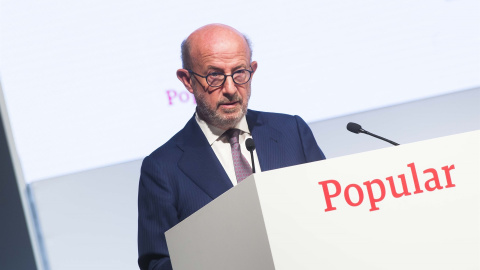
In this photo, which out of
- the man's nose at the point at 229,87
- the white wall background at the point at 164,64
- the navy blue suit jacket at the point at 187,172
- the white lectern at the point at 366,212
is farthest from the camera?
the white wall background at the point at 164,64

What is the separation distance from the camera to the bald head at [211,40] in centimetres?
240

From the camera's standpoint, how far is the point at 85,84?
11.0ft

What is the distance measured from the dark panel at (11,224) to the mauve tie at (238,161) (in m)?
1.40

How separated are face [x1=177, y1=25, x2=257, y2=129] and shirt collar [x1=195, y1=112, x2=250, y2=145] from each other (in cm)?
2

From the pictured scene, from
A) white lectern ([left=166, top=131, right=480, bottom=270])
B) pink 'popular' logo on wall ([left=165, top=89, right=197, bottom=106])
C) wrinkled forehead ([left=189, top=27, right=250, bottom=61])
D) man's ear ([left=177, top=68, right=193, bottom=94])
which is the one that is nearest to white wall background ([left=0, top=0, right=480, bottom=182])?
pink 'popular' logo on wall ([left=165, top=89, right=197, bottom=106])

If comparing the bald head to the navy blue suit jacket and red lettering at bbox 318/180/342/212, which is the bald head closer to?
the navy blue suit jacket

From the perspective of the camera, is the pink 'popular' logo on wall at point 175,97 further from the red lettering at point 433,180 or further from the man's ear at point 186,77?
the red lettering at point 433,180

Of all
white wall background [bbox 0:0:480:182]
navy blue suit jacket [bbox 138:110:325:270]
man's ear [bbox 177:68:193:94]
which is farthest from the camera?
white wall background [bbox 0:0:480:182]

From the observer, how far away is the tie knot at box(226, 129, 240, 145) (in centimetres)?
240

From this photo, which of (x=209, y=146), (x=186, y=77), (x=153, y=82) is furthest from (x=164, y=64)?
(x=209, y=146)

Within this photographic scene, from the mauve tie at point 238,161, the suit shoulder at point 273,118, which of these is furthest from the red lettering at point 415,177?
the suit shoulder at point 273,118

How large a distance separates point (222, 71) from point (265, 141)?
0.88 ft

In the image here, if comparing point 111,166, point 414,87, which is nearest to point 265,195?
point 111,166

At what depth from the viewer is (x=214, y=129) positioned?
A: 96.8 inches
